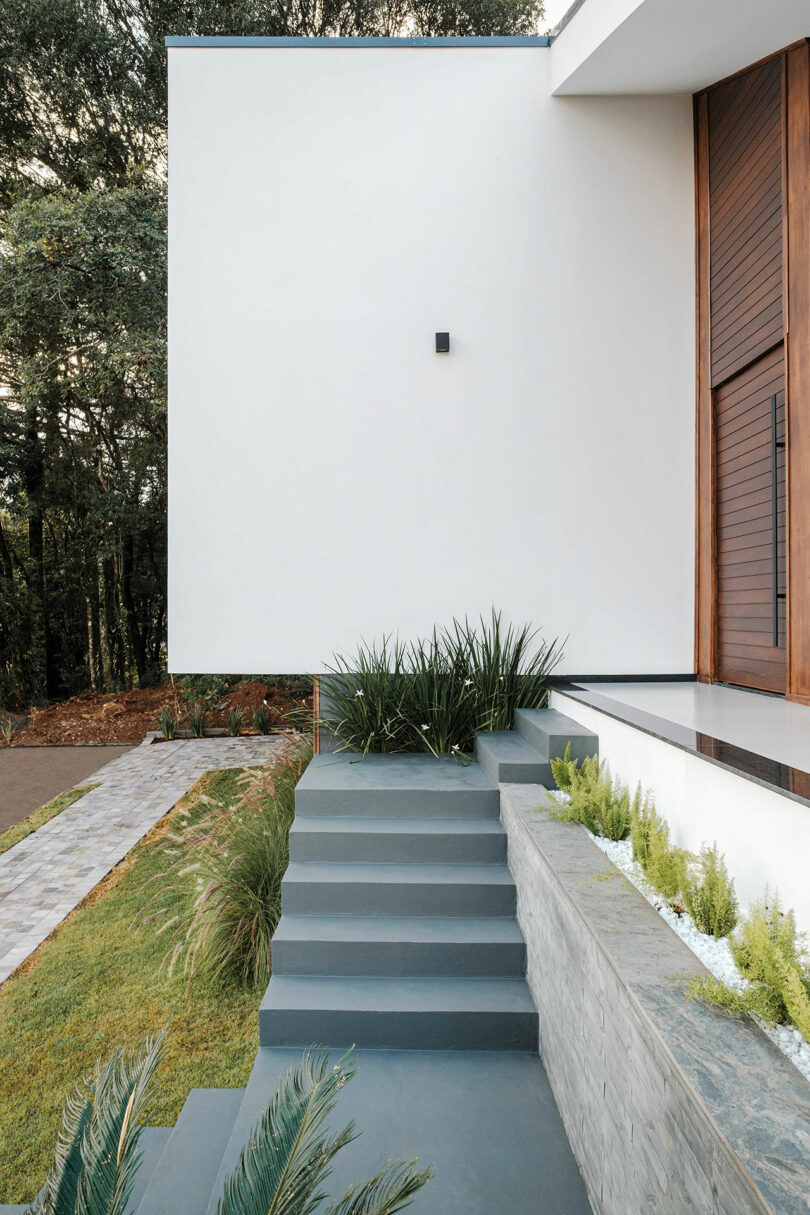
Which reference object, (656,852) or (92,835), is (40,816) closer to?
(92,835)

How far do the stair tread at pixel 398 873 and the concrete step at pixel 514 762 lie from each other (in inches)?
17.1

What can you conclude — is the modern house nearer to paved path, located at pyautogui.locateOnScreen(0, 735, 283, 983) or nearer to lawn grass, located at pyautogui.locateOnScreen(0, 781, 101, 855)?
paved path, located at pyautogui.locateOnScreen(0, 735, 283, 983)

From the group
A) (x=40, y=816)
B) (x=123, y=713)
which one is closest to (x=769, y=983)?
(x=40, y=816)

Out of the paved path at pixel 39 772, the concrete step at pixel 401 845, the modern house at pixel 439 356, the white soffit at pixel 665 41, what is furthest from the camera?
the paved path at pixel 39 772

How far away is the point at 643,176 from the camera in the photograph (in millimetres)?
4566

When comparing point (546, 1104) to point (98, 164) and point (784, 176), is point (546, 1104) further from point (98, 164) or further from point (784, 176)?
point (98, 164)

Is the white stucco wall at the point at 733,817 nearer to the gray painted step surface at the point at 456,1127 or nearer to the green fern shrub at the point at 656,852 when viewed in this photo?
the green fern shrub at the point at 656,852

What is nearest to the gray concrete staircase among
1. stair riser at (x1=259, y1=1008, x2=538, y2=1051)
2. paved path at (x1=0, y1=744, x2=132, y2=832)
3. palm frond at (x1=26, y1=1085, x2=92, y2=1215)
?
stair riser at (x1=259, y1=1008, x2=538, y2=1051)

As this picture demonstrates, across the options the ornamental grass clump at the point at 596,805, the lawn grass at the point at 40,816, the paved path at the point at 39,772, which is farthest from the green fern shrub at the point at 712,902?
the paved path at the point at 39,772

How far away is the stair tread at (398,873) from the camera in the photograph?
300 centimetres

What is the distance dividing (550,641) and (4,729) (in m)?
8.57

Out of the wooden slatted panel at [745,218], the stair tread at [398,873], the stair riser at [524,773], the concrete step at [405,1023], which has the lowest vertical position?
the concrete step at [405,1023]

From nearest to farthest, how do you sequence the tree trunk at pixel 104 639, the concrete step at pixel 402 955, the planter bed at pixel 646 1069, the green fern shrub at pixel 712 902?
the planter bed at pixel 646 1069 < the green fern shrub at pixel 712 902 < the concrete step at pixel 402 955 < the tree trunk at pixel 104 639

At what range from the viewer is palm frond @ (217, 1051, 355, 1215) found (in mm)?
1268
